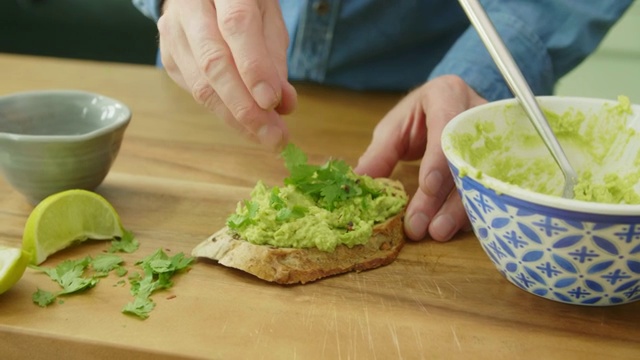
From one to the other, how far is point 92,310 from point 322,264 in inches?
14.3

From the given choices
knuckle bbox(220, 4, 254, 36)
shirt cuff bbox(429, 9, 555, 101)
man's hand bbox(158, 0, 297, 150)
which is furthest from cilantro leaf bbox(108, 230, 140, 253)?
shirt cuff bbox(429, 9, 555, 101)

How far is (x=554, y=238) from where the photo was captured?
1051mm

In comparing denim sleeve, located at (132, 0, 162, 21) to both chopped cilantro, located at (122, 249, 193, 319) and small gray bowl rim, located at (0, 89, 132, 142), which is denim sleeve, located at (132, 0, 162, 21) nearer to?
small gray bowl rim, located at (0, 89, 132, 142)

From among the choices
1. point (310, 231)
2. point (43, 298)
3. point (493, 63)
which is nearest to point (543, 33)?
point (493, 63)

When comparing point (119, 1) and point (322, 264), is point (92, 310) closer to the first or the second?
point (322, 264)

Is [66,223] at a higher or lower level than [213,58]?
lower

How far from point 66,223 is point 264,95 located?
1.32 feet

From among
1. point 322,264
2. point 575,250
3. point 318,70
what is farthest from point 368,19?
point 575,250

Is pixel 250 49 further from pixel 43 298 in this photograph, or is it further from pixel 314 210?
pixel 43 298

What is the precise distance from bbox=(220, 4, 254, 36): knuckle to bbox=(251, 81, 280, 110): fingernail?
10cm

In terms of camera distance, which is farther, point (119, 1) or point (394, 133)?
point (119, 1)

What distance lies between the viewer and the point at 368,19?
1.98 metres

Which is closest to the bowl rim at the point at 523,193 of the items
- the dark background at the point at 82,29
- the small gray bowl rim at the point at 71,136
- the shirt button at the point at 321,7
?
the small gray bowl rim at the point at 71,136

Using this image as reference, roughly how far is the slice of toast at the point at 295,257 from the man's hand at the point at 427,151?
0.09 metres
